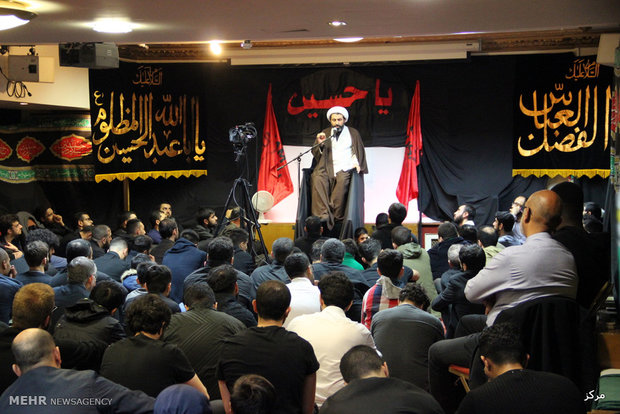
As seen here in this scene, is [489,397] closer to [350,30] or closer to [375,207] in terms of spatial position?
[350,30]

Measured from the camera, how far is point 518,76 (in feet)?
31.8

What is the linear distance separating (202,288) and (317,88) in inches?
268

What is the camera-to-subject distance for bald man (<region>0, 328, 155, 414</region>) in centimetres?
261

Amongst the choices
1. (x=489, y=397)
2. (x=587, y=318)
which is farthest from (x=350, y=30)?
(x=489, y=397)

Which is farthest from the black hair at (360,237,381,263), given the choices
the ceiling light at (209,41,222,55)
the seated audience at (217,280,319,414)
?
the ceiling light at (209,41,222,55)

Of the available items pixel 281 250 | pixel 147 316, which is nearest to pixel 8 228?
pixel 281 250

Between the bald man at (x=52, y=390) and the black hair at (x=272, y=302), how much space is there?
63 cm

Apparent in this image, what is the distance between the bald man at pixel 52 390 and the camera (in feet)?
8.57

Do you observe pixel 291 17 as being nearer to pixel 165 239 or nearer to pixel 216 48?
pixel 165 239

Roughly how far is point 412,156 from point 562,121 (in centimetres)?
188

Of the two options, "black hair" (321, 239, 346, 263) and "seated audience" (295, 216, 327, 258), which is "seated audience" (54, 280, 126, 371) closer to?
"black hair" (321, 239, 346, 263)

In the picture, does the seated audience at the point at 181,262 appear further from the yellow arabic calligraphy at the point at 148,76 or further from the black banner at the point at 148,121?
the yellow arabic calligraphy at the point at 148,76

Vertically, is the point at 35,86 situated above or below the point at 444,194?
above

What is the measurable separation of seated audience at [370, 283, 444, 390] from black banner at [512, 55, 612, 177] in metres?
6.15
